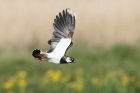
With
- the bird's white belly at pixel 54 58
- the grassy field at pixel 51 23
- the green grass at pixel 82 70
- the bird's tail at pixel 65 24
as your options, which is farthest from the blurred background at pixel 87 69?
the bird's white belly at pixel 54 58

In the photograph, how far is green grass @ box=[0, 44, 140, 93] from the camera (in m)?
2.89

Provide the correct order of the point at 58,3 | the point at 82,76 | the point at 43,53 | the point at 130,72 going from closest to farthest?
1. the point at 43,53
2. the point at 58,3
3. the point at 82,76
4. the point at 130,72

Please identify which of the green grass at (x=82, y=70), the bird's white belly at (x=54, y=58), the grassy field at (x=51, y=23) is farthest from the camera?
the green grass at (x=82, y=70)

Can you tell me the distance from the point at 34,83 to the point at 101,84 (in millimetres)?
904

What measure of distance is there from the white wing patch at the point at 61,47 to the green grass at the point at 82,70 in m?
1.99

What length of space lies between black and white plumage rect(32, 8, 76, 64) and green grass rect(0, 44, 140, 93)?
197cm

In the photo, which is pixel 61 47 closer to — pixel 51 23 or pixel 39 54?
pixel 39 54

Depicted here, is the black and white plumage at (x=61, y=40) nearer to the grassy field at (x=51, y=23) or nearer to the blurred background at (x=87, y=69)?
the grassy field at (x=51, y=23)

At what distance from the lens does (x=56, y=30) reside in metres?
0.75

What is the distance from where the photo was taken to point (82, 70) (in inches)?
141

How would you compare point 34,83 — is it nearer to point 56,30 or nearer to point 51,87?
point 51,87

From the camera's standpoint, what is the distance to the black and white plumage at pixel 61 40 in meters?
0.71

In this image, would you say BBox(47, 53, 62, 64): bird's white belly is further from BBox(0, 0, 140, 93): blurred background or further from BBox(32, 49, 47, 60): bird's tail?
BBox(0, 0, 140, 93): blurred background

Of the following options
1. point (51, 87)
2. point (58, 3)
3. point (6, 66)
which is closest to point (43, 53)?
point (58, 3)
